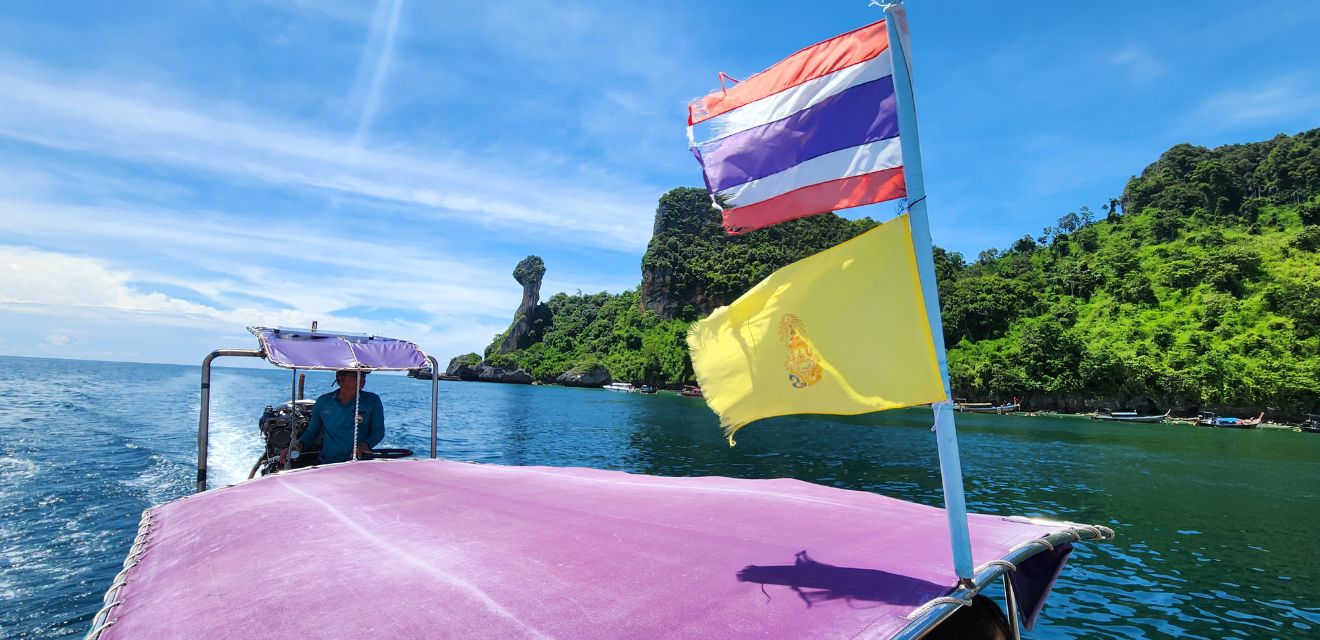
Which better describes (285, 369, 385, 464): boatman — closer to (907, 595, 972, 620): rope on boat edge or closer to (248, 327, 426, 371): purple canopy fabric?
(248, 327, 426, 371): purple canopy fabric

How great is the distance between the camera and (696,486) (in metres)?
7.14

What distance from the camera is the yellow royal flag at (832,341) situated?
3676mm

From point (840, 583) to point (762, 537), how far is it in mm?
1141

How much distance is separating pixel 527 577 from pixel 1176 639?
10.3m

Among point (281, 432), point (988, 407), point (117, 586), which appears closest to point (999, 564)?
point (117, 586)

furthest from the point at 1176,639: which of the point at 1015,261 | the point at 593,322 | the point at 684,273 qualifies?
the point at 593,322

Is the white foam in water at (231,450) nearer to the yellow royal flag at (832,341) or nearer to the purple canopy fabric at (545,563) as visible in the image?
the purple canopy fabric at (545,563)

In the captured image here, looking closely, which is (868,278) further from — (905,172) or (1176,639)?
(1176,639)

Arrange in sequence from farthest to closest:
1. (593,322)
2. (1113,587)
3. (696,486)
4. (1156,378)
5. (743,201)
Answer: (593,322) → (1156,378) → (1113,587) → (696,486) → (743,201)

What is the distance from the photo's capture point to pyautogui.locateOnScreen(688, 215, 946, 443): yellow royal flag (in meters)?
3.68

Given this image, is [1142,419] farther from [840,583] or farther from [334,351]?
[334,351]

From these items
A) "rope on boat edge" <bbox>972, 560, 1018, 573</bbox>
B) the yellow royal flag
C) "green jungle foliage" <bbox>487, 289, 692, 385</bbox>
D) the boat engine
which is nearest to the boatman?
the boat engine

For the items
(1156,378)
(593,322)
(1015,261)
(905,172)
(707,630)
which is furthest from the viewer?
(593,322)

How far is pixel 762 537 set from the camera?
4969mm
